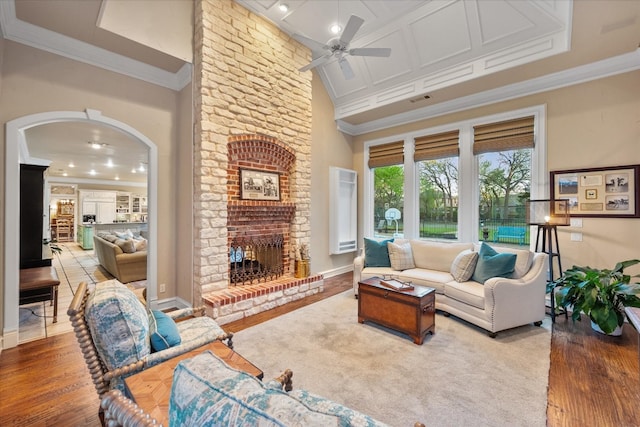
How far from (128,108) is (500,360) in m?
5.00

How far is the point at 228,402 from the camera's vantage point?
1.96 feet

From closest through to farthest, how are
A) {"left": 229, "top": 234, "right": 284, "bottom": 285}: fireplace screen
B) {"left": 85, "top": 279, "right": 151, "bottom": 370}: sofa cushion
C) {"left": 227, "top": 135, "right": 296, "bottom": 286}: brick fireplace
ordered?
{"left": 85, "top": 279, "right": 151, "bottom": 370}: sofa cushion < {"left": 227, "top": 135, "right": 296, "bottom": 286}: brick fireplace < {"left": 229, "top": 234, "right": 284, "bottom": 285}: fireplace screen

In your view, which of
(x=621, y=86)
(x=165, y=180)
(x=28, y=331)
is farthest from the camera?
(x=165, y=180)

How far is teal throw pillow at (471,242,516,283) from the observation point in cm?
323

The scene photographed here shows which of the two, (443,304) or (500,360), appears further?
(443,304)

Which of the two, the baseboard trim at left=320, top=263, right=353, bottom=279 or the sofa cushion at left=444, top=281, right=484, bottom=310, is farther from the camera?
the baseboard trim at left=320, top=263, right=353, bottom=279

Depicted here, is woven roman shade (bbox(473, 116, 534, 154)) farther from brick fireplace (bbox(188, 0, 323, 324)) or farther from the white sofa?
brick fireplace (bbox(188, 0, 323, 324))

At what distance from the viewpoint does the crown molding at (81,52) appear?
8.95ft

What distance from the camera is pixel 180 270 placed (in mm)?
3848

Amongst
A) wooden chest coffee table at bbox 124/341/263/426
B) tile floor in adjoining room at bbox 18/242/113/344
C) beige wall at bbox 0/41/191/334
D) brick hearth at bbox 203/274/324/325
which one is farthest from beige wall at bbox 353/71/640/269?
tile floor in adjoining room at bbox 18/242/113/344

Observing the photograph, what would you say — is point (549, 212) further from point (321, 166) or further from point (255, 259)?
point (255, 259)

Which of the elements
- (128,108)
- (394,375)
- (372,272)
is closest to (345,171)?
(372,272)

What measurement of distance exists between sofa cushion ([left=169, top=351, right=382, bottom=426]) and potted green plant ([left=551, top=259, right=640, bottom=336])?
11.7 ft

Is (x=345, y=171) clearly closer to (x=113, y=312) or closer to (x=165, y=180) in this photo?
(x=165, y=180)
